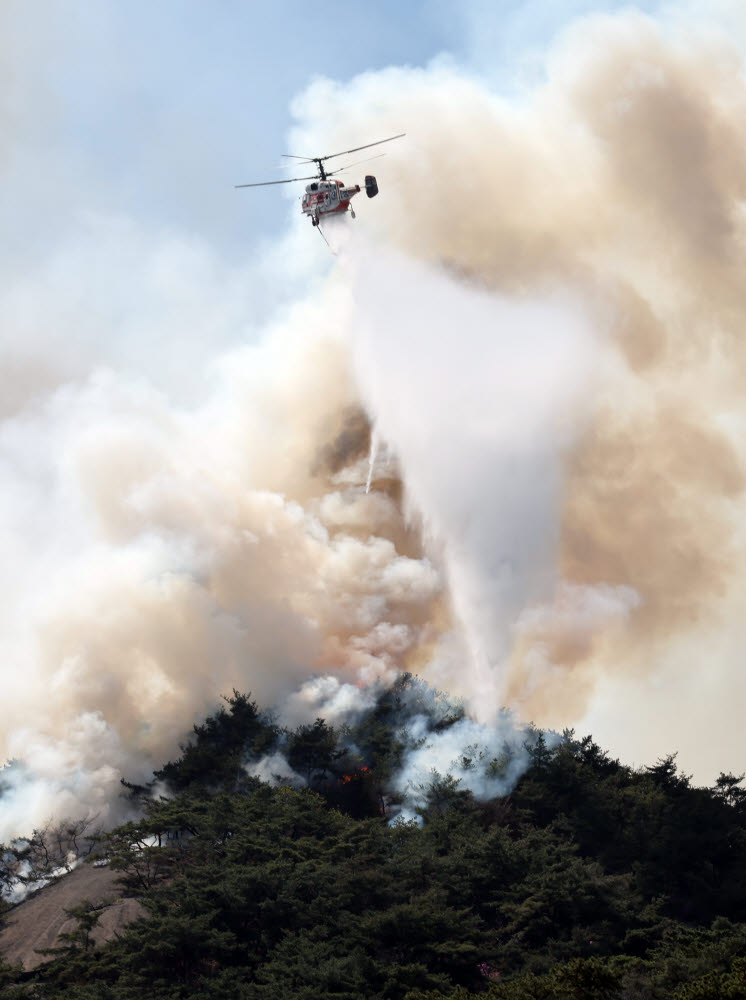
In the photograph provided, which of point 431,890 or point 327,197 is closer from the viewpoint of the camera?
point 431,890

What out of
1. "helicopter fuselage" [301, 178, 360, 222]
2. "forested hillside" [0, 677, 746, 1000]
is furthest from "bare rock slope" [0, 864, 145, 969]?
"helicopter fuselage" [301, 178, 360, 222]

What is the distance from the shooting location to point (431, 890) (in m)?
63.8

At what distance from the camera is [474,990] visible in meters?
58.3

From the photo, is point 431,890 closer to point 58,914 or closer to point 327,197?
point 58,914

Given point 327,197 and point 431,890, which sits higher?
point 327,197

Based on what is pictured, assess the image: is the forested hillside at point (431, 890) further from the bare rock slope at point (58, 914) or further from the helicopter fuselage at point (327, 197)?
the helicopter fuselage at point (327, 197)

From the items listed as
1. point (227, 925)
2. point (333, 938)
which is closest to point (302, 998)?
point (333, 938)

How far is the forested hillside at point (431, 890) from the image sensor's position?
5481cm

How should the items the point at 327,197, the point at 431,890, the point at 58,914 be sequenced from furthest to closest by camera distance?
the point at 327,197 → the point at 58,914 → the point at 431,890

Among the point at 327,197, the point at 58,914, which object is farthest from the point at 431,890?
the point at 327,197

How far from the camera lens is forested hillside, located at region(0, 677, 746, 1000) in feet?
180

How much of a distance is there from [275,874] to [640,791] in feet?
107

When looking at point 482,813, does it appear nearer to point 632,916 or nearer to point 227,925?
point 632,916

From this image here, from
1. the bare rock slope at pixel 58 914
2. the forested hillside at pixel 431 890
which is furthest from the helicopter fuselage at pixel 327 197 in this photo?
the bare rock slope at pixel 58 914
